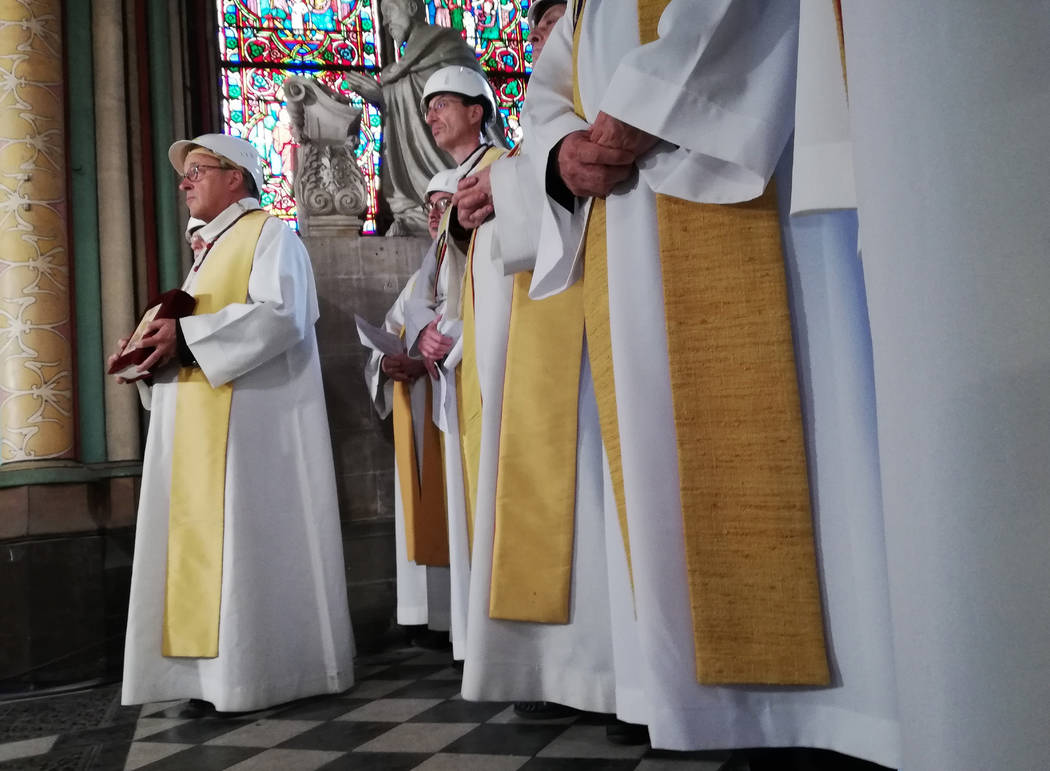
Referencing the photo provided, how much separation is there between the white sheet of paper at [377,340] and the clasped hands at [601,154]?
111 inches

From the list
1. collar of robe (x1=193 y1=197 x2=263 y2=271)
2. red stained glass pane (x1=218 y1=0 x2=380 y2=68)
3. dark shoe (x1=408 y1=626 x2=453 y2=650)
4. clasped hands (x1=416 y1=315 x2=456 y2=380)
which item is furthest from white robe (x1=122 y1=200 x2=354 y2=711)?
red stained glass pane (x1=218 y1=0 x2=380 y2=68)

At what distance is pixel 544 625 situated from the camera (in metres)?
2.64

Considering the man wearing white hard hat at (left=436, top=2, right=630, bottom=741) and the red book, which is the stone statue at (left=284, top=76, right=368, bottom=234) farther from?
the man wearing white hard hat at (left=436, top=2, right=630, bottom=741)

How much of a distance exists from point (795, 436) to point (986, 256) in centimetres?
103

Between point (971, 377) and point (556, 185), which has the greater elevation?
point (556, 185)

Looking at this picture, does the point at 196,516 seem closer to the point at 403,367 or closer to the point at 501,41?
the point at 403,367

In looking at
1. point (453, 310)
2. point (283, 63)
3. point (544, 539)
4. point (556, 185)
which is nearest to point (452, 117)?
point (453, 310)

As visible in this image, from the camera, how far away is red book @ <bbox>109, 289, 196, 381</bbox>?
3811 millimetres

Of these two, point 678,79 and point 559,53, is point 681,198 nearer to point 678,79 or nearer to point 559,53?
point 678,79

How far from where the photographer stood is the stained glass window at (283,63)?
7.27 m

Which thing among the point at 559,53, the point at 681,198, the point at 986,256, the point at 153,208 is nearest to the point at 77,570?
the point at 153,208

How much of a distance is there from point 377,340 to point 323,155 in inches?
56.4

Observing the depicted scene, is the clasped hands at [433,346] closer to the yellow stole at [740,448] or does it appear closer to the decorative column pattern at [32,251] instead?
the decorative column pattern at [32,251]

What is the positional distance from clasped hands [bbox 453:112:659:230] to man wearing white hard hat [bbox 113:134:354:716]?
210cm
